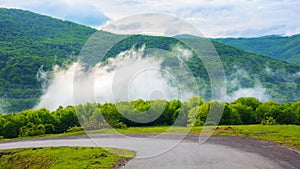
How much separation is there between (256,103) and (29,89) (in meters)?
149

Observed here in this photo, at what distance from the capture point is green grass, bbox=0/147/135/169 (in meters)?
21.5

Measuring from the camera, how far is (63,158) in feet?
79.4

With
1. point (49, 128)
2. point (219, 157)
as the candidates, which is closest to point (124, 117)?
point (49, 128)

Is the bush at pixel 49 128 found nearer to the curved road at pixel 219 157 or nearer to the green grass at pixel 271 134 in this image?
the green grass at pixel 271 134

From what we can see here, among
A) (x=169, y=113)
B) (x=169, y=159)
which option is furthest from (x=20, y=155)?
(x=169, y=113)

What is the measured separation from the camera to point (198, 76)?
174125mm

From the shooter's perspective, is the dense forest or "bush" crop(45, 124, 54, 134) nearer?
the dense forest

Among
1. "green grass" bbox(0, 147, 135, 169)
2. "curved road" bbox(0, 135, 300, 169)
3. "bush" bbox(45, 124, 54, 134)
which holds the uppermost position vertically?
"bush" bbox(45, 124, 54, 134)

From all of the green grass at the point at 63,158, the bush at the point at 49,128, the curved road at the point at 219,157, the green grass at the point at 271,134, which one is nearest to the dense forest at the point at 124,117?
the bush at the point at 49,128

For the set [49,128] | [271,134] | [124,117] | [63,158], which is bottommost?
[271,134]

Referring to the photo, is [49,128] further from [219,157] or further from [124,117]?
[219,157]

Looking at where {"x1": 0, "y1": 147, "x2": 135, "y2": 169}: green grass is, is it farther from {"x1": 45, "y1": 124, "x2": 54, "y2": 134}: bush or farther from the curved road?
{"x1": 45, "y1": 124, "x2": 54, "y2": 134}: bush

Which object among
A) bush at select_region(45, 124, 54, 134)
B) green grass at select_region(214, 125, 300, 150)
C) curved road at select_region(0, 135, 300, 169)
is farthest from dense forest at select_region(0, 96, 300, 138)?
curved road at select_region(0, 135, 300, 169)

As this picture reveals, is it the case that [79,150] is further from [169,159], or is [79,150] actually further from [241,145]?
[241,145]
